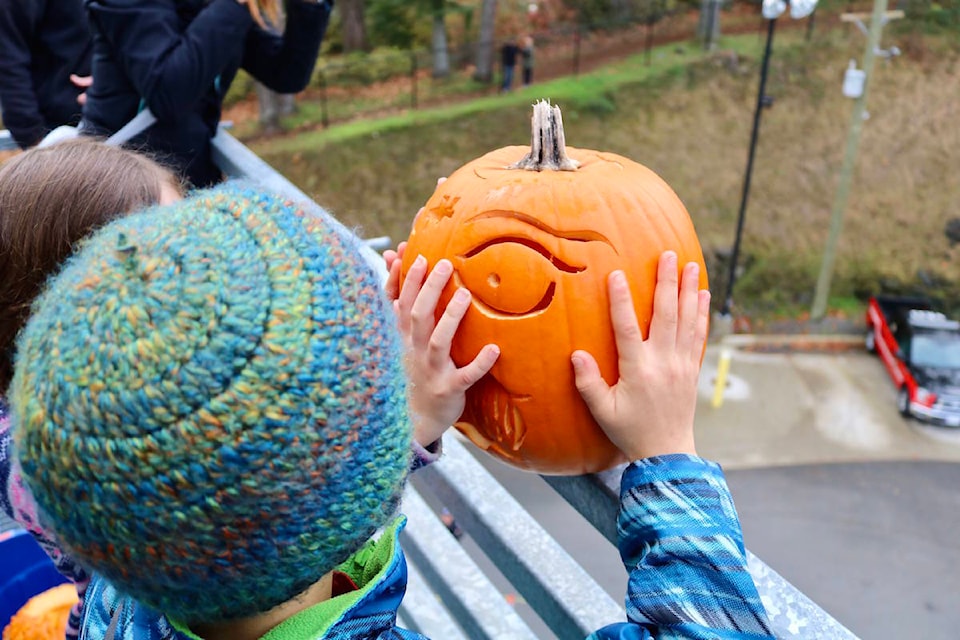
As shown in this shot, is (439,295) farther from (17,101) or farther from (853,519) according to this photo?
(853,519)

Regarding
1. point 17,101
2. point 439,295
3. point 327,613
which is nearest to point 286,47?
point 17,101

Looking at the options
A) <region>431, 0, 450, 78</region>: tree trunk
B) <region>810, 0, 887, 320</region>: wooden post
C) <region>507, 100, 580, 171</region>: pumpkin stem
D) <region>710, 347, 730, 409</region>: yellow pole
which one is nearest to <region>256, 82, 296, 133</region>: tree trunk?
<region>431, 0, 450, 78</region>: tree trunk

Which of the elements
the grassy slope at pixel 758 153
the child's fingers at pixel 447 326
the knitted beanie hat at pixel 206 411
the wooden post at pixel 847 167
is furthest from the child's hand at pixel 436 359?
the wooden post at pixel 847 167

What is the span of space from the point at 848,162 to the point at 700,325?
14261 mm

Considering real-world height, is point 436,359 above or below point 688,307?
below

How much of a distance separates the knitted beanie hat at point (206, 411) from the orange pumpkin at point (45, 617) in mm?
1138

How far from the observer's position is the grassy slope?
16.2 m

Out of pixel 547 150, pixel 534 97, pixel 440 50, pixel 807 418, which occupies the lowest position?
pixel 807 418

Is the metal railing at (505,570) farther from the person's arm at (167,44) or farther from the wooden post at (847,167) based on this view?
the wooden post at (847,167)

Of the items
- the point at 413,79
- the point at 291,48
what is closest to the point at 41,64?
the point at 291,48

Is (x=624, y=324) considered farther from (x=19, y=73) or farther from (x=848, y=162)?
(x=848, y=162)

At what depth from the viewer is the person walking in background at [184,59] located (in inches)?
103

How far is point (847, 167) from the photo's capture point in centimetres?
1410

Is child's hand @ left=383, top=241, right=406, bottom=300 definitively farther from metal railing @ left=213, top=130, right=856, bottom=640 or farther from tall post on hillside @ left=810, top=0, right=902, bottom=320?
tall post on hillside @ left=810, top=0, right=902, bottom=320
